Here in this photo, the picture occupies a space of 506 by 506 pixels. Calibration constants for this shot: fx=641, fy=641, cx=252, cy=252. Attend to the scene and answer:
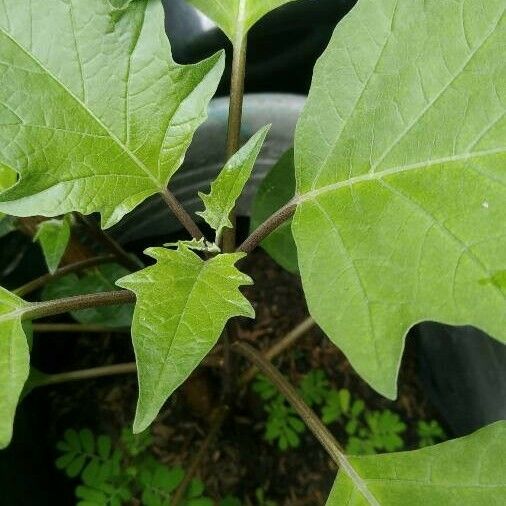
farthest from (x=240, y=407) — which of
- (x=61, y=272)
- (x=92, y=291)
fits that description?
(x=61, y=272)

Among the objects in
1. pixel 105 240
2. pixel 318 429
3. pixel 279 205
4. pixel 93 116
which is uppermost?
pixel 93 116

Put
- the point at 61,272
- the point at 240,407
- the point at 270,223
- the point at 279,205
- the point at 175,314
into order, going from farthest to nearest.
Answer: the point at 240,407
the point at 279,205
the point at 61,272
the point at 270,223
the point at 175,314

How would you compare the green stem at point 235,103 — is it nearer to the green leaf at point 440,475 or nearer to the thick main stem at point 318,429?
the thick main stem at point 318,429

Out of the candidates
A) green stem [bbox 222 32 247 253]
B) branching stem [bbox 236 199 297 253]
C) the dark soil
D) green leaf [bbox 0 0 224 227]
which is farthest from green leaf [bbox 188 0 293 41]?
the dark soil

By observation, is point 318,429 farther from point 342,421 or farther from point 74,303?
point 342,421

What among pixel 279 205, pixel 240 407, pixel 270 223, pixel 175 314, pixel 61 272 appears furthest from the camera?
pixel 240 407

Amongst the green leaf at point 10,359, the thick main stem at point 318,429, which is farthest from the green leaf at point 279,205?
the green leaf at point 10,359

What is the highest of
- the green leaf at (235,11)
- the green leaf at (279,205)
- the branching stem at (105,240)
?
the green leaf at (235,11)

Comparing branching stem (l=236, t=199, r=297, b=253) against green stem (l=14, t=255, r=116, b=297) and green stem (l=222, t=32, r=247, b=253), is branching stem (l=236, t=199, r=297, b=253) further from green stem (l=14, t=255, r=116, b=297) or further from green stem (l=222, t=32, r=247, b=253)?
green stem (l=14, t=255, r=116, b=297)
